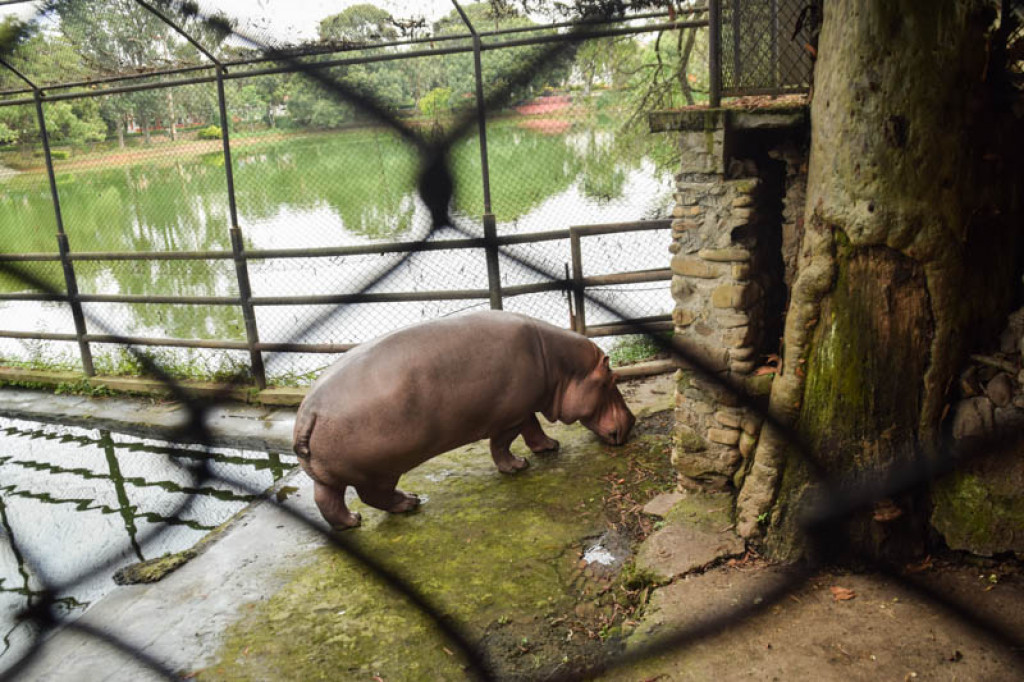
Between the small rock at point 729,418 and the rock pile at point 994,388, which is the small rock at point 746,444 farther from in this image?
the rock pile at point 994,388

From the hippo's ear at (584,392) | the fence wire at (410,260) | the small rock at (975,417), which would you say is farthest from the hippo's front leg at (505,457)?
the fence wire at (410,260)

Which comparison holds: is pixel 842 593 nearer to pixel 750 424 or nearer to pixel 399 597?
pixel 750 424

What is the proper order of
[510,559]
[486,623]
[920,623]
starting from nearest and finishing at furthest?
[920,623], [486,623], [510,559]

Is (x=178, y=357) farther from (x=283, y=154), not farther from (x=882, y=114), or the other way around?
(x=283, y=154)

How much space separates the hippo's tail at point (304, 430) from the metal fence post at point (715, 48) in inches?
93.0

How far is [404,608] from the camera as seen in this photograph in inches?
138

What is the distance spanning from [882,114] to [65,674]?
3.49 meters

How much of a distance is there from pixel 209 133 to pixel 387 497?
12.5 ft

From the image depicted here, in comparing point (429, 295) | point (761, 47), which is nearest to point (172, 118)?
point (761, 47)

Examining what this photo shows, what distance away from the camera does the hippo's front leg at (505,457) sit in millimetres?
4820

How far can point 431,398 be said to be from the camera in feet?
13.5

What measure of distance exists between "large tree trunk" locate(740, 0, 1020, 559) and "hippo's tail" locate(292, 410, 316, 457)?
2205mm

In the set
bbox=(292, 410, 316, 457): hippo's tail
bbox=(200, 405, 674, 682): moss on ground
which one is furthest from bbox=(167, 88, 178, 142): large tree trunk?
bbox=(292, 410, 316, 457): hippo's tail

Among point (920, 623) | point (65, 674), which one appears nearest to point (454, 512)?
point (65, 674)
